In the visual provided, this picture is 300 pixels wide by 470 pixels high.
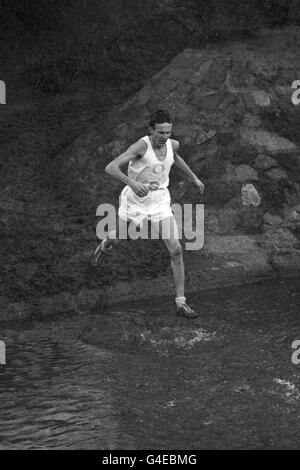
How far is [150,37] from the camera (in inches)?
540

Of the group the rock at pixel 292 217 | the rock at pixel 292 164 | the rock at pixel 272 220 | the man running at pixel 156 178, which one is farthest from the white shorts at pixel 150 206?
the rock at pixel 292 164

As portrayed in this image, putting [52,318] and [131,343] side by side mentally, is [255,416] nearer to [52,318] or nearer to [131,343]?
[131,343]

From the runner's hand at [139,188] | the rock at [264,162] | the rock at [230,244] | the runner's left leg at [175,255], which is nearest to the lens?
the runner's hand at [139,188]

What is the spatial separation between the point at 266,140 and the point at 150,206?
3.77 meters

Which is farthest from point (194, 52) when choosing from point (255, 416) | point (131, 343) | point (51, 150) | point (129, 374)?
point (255, 416)

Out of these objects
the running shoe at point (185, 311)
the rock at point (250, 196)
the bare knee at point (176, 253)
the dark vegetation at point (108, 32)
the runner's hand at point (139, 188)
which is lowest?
the running shoe at point (185, 311)

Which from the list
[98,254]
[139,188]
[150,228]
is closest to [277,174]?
[150,228]

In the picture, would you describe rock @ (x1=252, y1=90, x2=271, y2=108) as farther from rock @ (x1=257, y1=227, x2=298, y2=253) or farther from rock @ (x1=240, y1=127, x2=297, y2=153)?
rock @ (x1=257, y1=227, x2=298, y2=253)

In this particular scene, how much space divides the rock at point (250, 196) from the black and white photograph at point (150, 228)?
0.02 m

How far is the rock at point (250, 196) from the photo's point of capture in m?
10.8

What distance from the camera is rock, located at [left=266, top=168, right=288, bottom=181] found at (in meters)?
11.0

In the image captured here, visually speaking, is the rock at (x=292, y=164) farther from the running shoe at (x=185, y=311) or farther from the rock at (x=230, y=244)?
the running shoe at (x=185, y=311)
